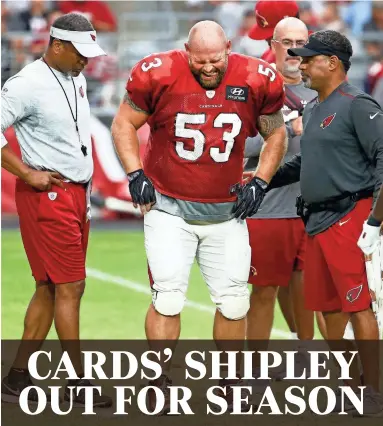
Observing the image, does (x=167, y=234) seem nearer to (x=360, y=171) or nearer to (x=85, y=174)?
(x=85, y=174)

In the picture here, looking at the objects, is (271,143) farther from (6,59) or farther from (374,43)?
(374,43)

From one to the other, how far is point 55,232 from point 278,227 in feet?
4.71

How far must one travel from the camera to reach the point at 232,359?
6.38 metres

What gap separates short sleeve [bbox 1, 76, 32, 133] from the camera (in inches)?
248

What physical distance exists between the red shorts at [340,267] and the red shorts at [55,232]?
51.0 inches

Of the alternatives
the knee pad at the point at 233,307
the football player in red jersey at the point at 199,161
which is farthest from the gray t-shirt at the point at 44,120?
the knee pad at the point at 233,307

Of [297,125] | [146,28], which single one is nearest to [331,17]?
[146,28]

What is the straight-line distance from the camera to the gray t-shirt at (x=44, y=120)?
633 cm

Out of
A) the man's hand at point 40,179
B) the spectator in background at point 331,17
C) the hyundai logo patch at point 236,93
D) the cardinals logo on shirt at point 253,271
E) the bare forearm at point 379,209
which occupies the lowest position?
the spectator in background at point 331,17

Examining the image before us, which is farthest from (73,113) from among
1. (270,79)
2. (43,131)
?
(270,79)

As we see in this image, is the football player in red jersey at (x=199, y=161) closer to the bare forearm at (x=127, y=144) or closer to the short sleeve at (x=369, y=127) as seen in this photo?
the bare forearm at (x=127, y=144)

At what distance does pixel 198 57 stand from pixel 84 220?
48.4 inches

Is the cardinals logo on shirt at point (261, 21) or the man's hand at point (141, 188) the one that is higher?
the cardinals logo on shirt at point (261, 21)

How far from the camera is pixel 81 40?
6.38 m
